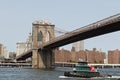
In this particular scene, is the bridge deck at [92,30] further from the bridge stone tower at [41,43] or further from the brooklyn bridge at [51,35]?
the bridge stone tower at [41,43]

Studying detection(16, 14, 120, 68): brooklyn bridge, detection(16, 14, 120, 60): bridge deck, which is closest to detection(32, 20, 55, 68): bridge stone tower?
detection(16, 14, 120, 68): brooklyn bridge

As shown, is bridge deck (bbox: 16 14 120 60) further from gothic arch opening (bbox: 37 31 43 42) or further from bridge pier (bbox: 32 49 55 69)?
gothic arch opening (bbox: 37 31 43 42)

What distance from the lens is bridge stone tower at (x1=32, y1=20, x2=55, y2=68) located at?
12606 centimetres

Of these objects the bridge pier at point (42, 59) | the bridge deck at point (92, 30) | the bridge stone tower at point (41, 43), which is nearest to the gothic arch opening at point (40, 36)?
the bridge stone tower at point (41, 43)

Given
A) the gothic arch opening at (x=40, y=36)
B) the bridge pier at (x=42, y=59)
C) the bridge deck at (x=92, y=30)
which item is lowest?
the bridge pier at (x=42, y=59)

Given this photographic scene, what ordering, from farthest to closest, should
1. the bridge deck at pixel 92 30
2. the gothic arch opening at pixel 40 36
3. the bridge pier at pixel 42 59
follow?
the gothic arch opening at pixel 40 36, the bridge pier at pixel 42 59, the bridge deck at pixel 92 30

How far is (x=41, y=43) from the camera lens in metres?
129

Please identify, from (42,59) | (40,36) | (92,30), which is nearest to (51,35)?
(40,36)

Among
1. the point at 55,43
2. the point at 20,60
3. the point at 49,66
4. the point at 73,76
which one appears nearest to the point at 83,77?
the point at 73,76

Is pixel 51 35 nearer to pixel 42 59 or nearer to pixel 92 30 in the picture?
pixel 42 59

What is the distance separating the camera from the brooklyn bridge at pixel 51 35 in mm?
79938

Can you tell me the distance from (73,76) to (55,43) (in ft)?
120

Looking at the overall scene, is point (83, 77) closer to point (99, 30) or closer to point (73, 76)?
point (73, 76)

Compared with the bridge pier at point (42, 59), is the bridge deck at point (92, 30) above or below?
above
